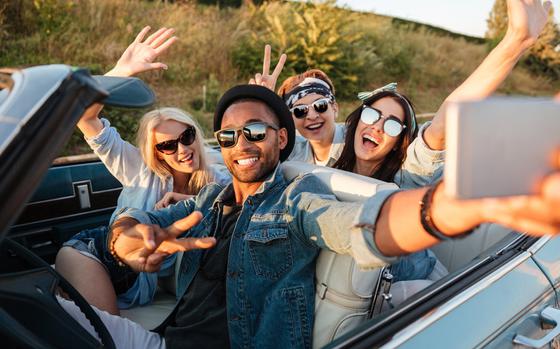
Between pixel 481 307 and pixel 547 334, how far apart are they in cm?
33

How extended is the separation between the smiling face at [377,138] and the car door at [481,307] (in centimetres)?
92

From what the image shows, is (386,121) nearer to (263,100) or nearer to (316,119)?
(316,119)

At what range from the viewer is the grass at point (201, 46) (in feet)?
31.2

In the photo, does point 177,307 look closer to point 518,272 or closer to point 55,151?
point 55,151

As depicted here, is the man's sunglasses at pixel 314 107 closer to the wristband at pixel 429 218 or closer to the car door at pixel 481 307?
the car door at pixel 481 307

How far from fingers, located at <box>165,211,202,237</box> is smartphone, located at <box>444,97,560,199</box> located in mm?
911

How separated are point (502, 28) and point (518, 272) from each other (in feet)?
91.2

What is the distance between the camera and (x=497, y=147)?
0.80m

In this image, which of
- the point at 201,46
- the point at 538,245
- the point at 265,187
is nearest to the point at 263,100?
the point at 265,187

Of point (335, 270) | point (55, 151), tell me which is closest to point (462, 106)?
point (55, 151)

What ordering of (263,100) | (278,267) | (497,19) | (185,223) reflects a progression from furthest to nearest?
(497,19), (263,100), (278,267), (185,223)

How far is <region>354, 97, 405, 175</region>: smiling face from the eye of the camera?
2.72 metres

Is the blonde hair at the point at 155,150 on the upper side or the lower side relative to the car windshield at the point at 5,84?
lower

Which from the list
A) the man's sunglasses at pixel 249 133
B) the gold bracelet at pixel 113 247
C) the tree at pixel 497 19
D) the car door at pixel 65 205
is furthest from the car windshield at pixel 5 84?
the tree at pixel 497 19
